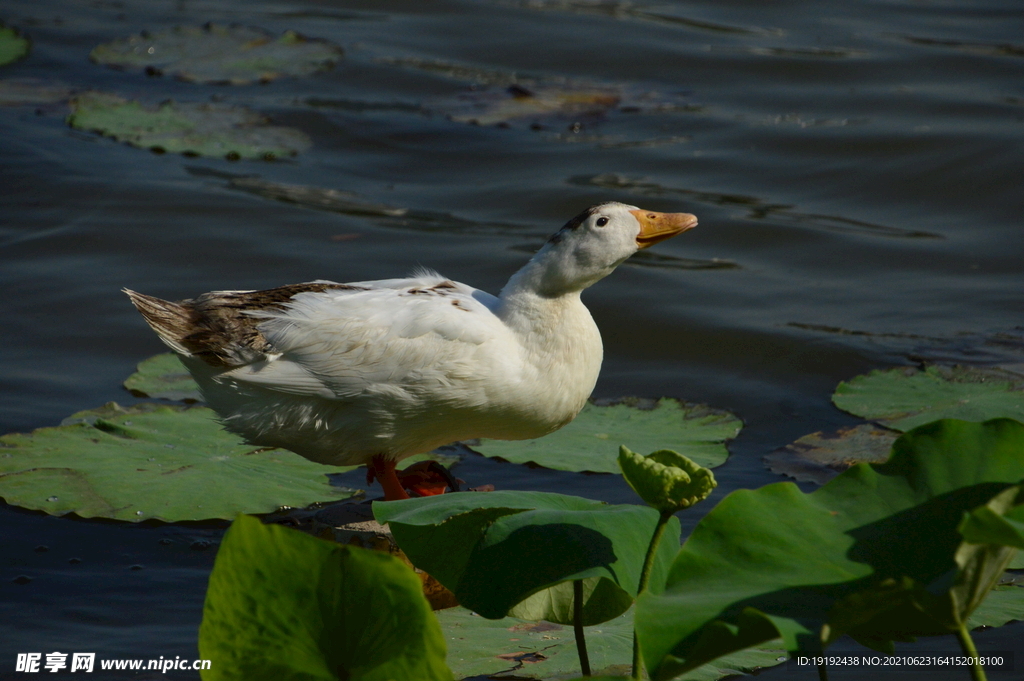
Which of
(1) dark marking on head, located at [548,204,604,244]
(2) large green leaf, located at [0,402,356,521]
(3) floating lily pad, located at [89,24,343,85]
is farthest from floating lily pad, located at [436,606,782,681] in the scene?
(3) floating lily pad, located at [89,24,343,85]

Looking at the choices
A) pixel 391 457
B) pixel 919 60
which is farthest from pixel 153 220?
pixel 919 60

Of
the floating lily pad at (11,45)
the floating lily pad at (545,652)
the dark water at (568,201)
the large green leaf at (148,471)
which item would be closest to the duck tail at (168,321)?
the large green leaf at (148,471)

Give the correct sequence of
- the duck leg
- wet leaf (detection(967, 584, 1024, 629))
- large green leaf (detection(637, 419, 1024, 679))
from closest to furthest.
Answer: large green leaf (detection(637, 419, 1024, 679)) → wet leaf (detection(967, 584, 1024, 629)) → the duck leg

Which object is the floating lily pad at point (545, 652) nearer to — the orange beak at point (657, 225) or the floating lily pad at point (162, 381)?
the orange beak at point (657, 225)

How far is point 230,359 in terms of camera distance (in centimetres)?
316

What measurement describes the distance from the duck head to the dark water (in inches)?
36.5

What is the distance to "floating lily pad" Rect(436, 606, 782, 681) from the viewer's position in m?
2.50

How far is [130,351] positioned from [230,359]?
179 cm

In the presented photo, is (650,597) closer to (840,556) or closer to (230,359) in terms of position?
(840,556)

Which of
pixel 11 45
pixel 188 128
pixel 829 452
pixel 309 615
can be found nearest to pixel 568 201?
pixel 188 128

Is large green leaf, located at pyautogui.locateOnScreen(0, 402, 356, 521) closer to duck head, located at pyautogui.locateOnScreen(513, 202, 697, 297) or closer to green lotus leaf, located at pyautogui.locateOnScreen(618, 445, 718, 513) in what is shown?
duck head, located at pyautogui.locateOnScreen(513, 202, 697, 297)

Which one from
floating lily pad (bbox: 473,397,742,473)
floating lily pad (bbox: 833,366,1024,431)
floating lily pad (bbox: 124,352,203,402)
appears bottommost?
floating lily pad (bbox: 124,352,203,402)

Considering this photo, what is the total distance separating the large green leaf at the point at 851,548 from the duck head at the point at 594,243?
1.42m

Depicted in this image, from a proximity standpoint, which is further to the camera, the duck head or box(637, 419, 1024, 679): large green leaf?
the duck head
